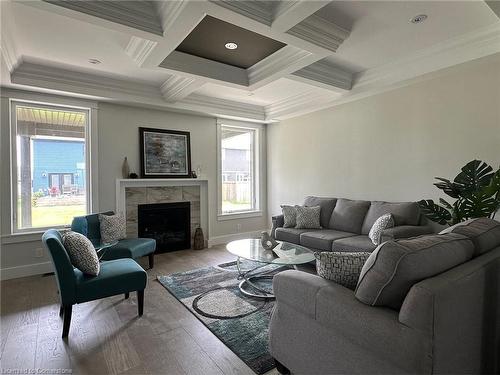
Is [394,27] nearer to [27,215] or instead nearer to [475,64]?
[475,64]

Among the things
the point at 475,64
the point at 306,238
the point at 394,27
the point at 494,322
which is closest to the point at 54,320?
the point at 306,238

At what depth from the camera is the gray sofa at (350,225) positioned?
3400 millimetres

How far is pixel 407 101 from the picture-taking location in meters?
3.83

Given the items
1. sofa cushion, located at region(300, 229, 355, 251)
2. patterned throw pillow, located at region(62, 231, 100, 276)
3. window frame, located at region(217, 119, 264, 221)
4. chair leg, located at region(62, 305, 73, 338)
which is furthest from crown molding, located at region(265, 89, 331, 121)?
chair leg, located at region(62, 305, 73, 338)

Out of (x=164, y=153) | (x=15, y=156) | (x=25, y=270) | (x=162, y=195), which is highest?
(x=164, y=153)

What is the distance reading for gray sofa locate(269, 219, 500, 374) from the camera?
1178mm

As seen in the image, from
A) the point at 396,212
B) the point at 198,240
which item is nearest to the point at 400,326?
the point at 396,212

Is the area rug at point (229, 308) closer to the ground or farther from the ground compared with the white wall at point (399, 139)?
closer to the ground

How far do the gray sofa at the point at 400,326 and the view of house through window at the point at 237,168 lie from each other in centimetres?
409

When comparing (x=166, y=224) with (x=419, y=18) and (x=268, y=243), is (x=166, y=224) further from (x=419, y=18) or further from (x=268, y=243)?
(x=419, y=18)

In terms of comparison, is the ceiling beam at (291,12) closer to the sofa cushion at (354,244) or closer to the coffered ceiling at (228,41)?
the coffered ceiling at (228,41)

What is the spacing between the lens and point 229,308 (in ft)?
9.12

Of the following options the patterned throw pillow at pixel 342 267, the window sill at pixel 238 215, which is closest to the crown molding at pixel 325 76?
the patterned throw pillow at pixel 342 267

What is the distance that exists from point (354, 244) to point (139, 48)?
10.8ft
